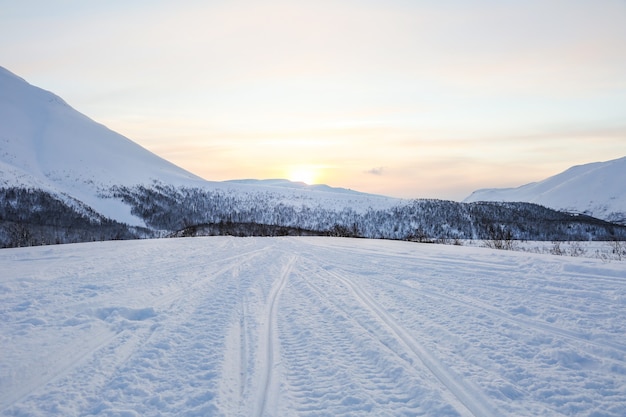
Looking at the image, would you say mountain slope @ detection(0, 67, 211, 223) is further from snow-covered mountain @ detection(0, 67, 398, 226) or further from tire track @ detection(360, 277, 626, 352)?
tire track @ detection(360, 277, 626, 352)

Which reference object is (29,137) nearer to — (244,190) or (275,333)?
(244,190)

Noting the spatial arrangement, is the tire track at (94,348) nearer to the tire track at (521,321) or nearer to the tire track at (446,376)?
the tire track at (446,376)

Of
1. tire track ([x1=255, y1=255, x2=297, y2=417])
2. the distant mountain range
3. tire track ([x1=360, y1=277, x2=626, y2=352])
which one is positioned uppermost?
the distant mountain range

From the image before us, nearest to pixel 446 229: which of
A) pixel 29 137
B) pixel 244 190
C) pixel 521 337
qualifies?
pixel 244 190

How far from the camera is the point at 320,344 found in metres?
6.22

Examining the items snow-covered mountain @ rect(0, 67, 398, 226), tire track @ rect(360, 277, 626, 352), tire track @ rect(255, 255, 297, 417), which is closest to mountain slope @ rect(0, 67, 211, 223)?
snow-covered mountain @ rect(0, 67, 398, 226)

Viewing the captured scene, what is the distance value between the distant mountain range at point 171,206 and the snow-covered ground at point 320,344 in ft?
185

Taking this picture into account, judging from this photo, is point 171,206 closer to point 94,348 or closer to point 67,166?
point 67,166

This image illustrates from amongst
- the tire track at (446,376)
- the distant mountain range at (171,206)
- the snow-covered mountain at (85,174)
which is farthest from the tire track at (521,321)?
the snow-covered mountain at (85,174)

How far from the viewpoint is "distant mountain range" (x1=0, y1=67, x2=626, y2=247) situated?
326ft

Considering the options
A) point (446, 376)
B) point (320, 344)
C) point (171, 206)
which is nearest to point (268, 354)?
point (320, 344)

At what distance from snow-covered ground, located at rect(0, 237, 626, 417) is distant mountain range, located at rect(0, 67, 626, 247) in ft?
185

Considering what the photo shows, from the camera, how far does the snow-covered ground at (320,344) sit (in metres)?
4.40

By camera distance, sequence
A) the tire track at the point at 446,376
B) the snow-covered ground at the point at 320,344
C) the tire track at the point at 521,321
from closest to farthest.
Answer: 1. the tire track at the point at 446,376
2. the snow-covered ground at the point at 320,344
3. the tire track at the point at 521,321
